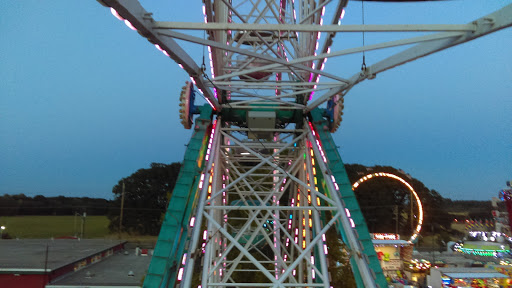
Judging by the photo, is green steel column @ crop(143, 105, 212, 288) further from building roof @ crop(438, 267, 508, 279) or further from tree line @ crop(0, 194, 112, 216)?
tree line @ crop(0, 194, 112, 216)

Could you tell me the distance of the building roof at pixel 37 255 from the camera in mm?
20581

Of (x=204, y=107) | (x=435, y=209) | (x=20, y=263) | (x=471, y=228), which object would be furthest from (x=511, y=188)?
(x=20, y=263)

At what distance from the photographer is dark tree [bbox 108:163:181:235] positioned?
42.5m

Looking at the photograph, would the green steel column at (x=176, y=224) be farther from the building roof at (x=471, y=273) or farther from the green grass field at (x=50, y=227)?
the green grass field at (x=50, y=227)

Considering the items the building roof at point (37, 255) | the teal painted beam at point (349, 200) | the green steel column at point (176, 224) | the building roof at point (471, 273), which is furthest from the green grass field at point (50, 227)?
the teal painted beam at point (349, 200)

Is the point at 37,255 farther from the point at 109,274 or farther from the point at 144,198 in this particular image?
the point at 144,198

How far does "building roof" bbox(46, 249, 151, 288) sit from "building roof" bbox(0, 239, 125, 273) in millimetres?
868

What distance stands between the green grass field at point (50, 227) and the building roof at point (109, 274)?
16500 millimetres

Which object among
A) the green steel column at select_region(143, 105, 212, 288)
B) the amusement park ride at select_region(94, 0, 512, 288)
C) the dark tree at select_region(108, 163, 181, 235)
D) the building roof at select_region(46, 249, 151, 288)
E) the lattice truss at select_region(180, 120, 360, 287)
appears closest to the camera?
the amusement park ride at select_region(94, 0, 512, 288)

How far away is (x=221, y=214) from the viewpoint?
9539 millimetres

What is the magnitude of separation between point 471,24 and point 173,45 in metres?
3.55

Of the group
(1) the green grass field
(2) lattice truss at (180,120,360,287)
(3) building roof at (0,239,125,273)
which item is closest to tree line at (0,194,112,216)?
(1) the green grass field

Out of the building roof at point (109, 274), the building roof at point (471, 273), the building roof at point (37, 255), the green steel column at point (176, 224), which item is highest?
the green steel column at point (176, 224)

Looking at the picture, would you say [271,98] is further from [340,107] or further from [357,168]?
[357,168]
